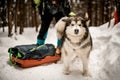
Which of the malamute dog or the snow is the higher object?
the malamute dog

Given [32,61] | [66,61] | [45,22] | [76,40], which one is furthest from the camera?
[45,22]

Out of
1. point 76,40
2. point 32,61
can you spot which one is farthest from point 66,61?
point 32,61

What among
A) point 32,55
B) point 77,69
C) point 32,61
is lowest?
point 77,69

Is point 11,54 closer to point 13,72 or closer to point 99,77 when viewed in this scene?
point 13,72

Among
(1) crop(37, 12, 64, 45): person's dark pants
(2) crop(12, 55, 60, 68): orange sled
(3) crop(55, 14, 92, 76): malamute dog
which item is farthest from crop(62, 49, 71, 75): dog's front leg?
(1) crop(37, 12, 64, 45): person's dark pants

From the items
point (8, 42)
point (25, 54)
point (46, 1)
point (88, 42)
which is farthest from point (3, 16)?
point (88, 42)

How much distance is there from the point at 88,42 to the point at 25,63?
1.43 m

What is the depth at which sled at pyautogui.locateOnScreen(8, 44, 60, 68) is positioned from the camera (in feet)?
17.7

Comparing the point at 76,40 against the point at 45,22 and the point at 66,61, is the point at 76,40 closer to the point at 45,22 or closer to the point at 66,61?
the point at 66,61

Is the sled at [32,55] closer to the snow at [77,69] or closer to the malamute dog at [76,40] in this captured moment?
the snow at [77,69]

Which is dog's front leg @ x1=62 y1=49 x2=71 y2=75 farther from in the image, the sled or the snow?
the sled

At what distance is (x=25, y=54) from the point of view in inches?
211

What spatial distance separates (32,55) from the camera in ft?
18.1

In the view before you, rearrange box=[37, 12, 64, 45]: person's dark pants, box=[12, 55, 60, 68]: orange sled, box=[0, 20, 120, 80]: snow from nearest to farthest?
box=[0, 20, 120, 80]: snow
box=[12, 55, 60, 68]: orange sled
box=[37, 12, 64, 45]: person's dark pants
